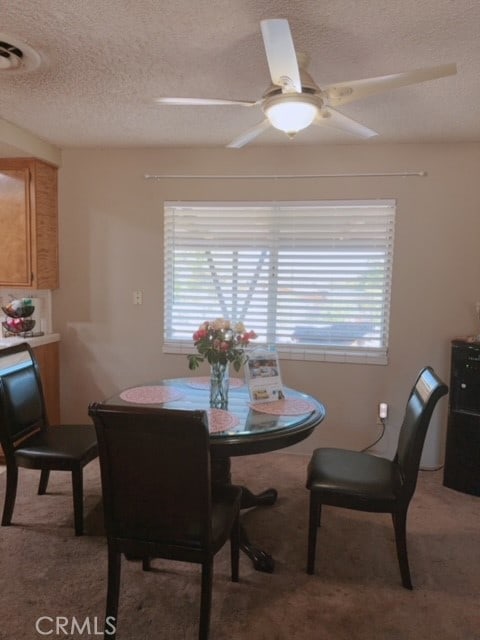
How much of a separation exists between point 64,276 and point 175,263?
962mm

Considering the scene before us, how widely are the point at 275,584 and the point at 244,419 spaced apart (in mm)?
751

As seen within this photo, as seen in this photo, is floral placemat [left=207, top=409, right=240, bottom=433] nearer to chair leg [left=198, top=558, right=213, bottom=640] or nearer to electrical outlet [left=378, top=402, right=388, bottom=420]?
chair leg [left=198, top=558, right=213, bottom=640]

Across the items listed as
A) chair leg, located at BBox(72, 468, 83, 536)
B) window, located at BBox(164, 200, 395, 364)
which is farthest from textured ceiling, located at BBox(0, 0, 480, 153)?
chair leg, located at BBox(72, 468, 83, 536)

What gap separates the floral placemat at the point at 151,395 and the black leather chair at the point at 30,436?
1.25ft

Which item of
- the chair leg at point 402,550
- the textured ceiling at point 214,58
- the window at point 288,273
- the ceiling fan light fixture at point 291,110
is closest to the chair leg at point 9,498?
the window at point 288,273

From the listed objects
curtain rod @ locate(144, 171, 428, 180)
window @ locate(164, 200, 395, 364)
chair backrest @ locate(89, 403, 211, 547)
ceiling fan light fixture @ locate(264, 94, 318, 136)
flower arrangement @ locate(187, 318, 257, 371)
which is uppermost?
curtain rod @ locate(144, 171, 428, 180)

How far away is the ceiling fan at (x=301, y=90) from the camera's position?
5.03 ft

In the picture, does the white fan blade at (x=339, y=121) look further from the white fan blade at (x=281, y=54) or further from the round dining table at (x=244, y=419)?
the round dining table at (x=244, y=419)

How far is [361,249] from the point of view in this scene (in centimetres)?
337

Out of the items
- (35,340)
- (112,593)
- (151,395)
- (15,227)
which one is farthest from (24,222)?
(112,593)

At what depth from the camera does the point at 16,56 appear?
2.04 meters

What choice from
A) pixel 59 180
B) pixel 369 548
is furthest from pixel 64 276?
pixel 369 548

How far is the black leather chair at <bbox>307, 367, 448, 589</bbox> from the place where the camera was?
79.6 inches

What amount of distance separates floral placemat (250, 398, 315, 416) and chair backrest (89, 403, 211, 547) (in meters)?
0.70
